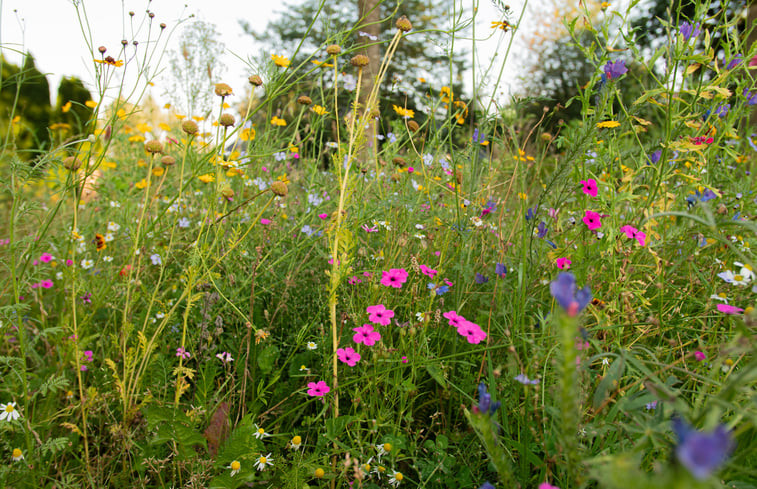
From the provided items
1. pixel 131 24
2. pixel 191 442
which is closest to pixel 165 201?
pixel 131 24

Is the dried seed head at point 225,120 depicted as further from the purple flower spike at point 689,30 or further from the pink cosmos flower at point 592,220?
the purple flower spike at point 689,30

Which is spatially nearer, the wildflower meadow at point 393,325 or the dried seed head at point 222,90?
the wildflower meadow at point 393,325

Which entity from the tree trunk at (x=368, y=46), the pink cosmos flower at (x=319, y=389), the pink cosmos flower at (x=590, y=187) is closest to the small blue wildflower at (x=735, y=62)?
the pink cosmos flower at (x=590, y=187)

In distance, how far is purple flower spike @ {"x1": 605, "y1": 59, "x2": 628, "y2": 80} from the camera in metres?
1.36

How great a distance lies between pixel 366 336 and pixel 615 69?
112cm

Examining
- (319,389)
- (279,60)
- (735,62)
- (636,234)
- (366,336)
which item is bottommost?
(319,389)

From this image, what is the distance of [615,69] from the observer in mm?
1380

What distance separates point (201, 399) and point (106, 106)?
6.80 ft

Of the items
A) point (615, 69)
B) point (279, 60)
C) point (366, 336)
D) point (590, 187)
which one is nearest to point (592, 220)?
point (590, 187)

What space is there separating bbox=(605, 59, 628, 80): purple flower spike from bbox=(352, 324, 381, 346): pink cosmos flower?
42.4 inches

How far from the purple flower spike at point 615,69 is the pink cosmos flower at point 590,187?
0.32m

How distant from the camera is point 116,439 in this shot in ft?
4.11

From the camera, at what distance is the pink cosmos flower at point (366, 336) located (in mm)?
1243

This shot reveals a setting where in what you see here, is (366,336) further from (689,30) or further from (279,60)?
(689,30)
